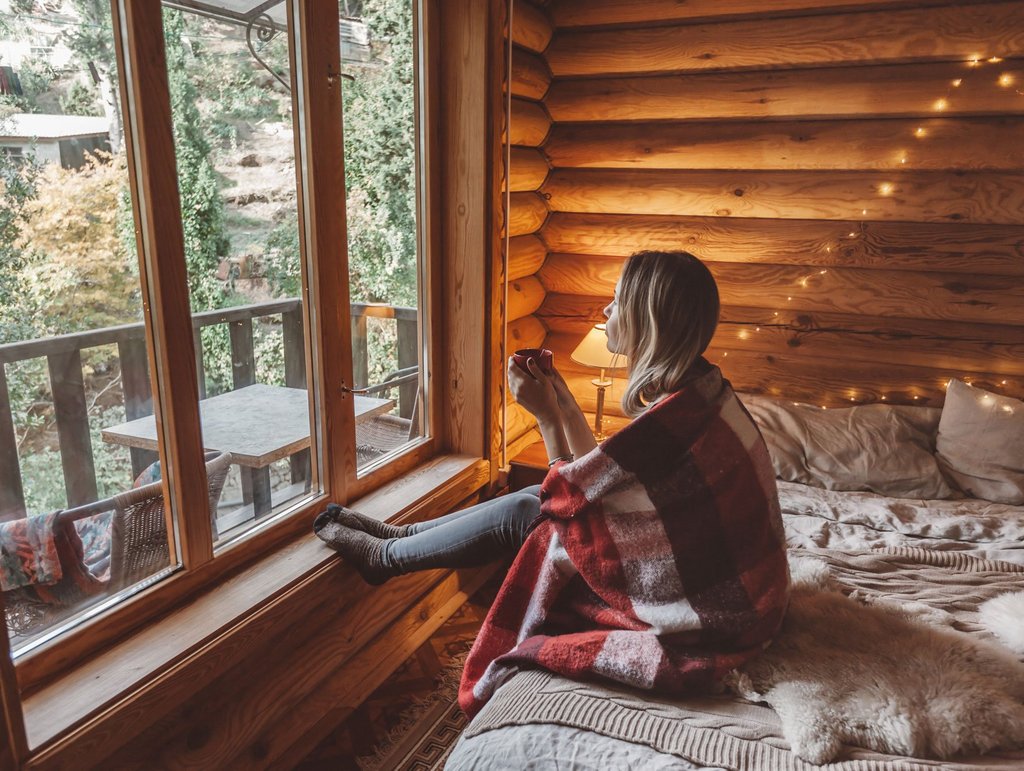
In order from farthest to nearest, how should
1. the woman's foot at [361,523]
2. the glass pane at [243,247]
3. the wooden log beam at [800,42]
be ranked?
the wooden log beam at [800,42], the woman's foot at [361,523], the glass pane at [243,247]

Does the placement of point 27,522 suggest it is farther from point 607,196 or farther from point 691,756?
point 607,196

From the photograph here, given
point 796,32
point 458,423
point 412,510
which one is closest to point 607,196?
point 796,32

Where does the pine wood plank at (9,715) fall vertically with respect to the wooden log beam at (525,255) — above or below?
below

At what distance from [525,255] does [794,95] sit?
1235mm

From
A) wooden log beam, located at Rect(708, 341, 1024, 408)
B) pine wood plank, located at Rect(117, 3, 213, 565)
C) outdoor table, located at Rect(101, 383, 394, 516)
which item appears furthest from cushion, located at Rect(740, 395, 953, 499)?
pine wood plank, located at Rect(117, 3, 213, 565)

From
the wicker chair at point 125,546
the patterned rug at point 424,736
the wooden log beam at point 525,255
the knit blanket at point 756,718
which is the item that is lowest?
the patterned rug at point 424,736

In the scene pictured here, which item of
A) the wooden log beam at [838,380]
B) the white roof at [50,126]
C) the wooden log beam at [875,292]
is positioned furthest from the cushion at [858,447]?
the white roof at [50,126]

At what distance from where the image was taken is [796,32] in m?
2.77

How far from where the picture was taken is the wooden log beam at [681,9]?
8.82 ft

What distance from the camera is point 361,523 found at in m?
2.16

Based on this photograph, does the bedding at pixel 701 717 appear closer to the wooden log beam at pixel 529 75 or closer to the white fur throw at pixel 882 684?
the white fur throw at pixel 882 684

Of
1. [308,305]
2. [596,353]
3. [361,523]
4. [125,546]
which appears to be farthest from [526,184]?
[125,546]

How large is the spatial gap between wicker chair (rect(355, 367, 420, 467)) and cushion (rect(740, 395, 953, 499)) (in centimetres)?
134

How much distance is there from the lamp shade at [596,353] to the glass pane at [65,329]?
1.72m
